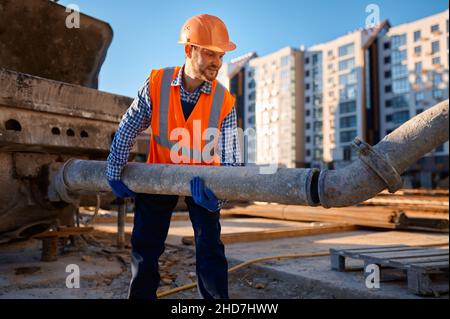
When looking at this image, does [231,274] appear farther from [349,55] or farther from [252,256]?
[349,55]

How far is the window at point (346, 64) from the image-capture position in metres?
43.6

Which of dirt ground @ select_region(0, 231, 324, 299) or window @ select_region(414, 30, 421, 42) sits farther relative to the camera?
window @ select_region(414, 30, 421, 42)

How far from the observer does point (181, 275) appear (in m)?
4.79

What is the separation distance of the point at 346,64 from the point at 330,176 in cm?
4495

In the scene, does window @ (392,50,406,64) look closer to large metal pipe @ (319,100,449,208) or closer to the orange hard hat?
the orange hard hat

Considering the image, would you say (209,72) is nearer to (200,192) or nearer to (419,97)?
(200,192)

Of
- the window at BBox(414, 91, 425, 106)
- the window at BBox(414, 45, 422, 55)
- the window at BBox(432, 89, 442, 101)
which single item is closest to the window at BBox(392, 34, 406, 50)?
the window at BBox(414, 45, 422, 55)

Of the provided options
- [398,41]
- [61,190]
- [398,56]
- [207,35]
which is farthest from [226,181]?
[398,41]

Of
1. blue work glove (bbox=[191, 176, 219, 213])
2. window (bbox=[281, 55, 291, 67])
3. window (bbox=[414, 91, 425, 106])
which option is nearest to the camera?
blue work glove (bbox=[191, 176, 219, 213])

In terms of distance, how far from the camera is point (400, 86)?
41656 mm

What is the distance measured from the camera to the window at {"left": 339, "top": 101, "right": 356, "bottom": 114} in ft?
144

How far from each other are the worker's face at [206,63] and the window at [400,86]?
4220cm

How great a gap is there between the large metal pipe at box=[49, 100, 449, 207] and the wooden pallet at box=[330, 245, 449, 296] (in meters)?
2.23

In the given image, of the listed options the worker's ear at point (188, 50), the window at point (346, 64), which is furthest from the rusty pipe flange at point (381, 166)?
the window at point (346, 64)
